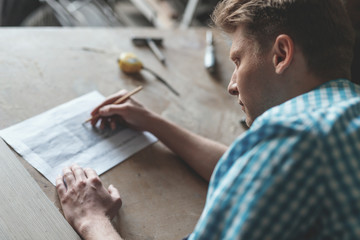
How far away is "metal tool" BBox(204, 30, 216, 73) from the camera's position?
1550 millimetres

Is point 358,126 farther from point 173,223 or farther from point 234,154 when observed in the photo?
point 173,223

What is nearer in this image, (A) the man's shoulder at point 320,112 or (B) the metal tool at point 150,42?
(A) the man's shoulder at point 320,112

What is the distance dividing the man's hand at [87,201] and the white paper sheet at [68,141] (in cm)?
5

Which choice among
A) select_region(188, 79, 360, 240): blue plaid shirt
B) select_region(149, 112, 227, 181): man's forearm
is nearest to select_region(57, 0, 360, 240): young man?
select_region(188, 79, 360, 240): blue plaid shirt

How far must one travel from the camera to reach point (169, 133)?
44.1 inches

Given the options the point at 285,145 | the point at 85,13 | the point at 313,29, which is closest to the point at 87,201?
the point at 285,145

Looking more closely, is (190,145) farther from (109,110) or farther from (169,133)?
(109,110)

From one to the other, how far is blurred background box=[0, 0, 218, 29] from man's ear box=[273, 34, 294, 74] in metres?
1.46

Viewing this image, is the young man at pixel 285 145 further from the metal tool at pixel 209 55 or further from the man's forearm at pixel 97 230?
the metal tool at pixel 209 55

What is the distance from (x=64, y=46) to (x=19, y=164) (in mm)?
676

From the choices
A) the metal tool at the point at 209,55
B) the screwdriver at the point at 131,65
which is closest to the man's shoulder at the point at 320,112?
the screwdriver at the point at 131,65

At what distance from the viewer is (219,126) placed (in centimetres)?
128

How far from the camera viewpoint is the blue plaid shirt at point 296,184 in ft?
1.72

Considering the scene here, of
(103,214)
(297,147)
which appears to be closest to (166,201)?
(103,214)
